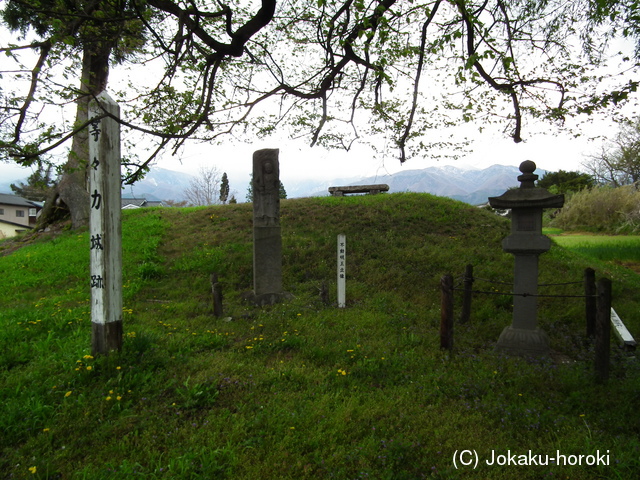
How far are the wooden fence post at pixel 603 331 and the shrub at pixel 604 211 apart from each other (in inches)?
825

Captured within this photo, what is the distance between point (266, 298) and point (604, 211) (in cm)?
2645

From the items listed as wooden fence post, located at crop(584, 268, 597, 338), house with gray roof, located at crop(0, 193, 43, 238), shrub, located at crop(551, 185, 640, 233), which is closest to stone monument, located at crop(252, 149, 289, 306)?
wooden fence post, located at crop(584, 268, 597, 338)

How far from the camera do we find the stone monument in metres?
7.75

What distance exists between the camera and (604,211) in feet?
79.4

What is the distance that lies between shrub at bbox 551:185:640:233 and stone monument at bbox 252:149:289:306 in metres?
21.9

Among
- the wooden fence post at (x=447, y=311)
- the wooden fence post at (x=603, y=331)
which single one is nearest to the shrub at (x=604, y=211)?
the wooden fence post at (x=603, y=331)

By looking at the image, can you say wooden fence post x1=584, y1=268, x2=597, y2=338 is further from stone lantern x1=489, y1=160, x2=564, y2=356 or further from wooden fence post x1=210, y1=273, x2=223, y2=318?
wooden fence post x1=210, y1=273, x2=223, y2=318

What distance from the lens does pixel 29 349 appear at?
4586 millimetres

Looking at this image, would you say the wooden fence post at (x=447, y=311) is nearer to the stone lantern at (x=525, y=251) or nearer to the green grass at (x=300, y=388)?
the green grass at (x=300, y=388)

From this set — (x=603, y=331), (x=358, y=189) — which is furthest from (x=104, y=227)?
(x=358, y=189)

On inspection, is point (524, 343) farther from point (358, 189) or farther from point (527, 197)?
point (358, 189)

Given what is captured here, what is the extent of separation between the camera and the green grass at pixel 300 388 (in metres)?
2.77

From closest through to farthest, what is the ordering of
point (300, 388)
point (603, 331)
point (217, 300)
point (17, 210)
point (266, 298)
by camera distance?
point (300, 388) → point (603, 331) → point (217, 300) → point (266, 298) → point (17, 210)

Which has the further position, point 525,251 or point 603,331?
point 525,251
